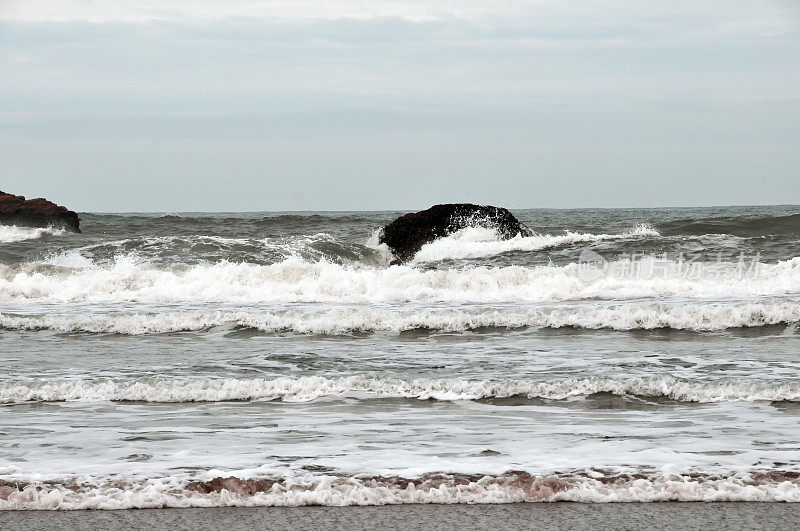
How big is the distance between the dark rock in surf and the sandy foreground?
15500 millimetres

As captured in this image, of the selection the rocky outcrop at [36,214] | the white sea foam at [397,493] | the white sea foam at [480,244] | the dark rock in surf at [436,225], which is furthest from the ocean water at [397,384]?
the rocky outcrop at [36,214]

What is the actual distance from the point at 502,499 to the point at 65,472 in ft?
7.50

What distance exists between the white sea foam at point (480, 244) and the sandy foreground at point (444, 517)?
47.9 feet

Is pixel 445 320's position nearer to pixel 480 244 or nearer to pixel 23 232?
pixel 480 244

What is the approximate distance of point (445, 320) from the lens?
10.7m

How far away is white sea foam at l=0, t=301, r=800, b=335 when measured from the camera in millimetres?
10461

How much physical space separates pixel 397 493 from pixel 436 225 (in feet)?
52.9

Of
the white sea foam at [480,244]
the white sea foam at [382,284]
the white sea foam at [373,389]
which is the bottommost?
the white sea foam at [373,389]

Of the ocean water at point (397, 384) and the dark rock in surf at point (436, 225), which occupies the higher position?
the dark rock in surf at point (436, 225)

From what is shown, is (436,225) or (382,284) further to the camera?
(436,225)

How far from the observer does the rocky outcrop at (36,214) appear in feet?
89.6

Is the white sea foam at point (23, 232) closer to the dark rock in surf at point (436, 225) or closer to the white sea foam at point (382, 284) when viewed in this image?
the white sea foam at point (382, 284)

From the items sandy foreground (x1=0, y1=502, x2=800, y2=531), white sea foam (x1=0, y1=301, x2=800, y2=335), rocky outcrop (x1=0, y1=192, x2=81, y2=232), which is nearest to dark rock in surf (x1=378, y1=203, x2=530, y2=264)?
white sea foam (x1=0, y1=301, x2=800, y2=335)

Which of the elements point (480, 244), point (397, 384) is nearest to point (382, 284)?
point (480, 244)
